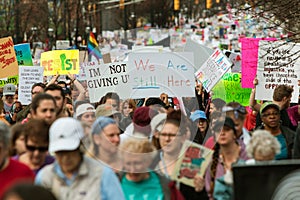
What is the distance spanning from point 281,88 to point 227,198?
4.93m

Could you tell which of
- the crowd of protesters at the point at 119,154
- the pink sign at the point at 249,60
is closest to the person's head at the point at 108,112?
the crowd of protesters at the point at 119,154

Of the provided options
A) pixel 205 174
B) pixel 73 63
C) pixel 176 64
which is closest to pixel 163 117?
pixel 205 174

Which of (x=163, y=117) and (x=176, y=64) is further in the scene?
(x=176, y=64)

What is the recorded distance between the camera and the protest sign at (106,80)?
1490 cm

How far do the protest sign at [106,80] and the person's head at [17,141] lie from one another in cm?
683

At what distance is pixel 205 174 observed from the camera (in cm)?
757

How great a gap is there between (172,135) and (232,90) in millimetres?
8256

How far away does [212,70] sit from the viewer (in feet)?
50.9

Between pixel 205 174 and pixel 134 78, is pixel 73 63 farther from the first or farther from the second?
pixel 205 174

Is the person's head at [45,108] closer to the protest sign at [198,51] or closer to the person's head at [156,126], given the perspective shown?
the person's head at [156,126]

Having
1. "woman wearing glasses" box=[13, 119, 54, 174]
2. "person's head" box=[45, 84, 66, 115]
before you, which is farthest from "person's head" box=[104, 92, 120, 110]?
"woman wearing glasses" box=[13, 119, 54, 174]

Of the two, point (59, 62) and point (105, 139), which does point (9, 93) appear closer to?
point (59, 62)

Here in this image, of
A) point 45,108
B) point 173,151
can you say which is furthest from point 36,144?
point 45,108

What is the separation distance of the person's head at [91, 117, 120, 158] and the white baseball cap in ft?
2.26
